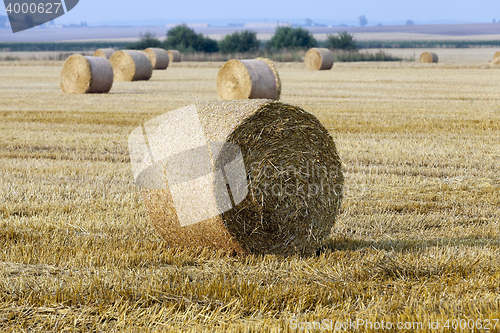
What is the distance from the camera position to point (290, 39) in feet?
188

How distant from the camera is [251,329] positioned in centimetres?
349

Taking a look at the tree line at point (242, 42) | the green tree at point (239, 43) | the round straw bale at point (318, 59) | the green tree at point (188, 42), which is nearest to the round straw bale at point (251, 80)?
the round straw bale at point (318, 59)

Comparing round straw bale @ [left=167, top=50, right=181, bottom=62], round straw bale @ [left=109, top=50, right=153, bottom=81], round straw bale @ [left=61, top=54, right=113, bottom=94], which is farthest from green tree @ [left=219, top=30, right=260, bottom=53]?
round straw bale @ [left=61, top=54, right=113, bottom=94]

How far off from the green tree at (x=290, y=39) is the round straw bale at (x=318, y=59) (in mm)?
19275

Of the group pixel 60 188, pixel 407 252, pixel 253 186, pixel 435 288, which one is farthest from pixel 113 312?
pixel 60 188

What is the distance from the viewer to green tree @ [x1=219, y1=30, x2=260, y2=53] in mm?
54941

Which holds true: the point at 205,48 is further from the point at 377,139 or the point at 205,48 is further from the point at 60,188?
the point at 60,188

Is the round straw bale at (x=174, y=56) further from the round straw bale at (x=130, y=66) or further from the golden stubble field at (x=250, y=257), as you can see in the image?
the golden stubble field at (x=250, y=257)

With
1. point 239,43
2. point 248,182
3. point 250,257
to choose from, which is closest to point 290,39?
point 239,43

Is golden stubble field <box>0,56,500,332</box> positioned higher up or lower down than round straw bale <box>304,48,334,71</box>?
higher up

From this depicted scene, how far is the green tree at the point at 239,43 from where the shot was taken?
54941 mm

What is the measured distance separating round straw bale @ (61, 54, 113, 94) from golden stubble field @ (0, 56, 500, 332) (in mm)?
8638

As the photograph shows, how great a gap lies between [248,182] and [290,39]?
2120 inches

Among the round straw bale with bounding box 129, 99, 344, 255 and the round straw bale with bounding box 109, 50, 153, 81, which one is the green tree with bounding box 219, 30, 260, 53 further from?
the round straw bale with bounding box 129, 99, 344, 255
